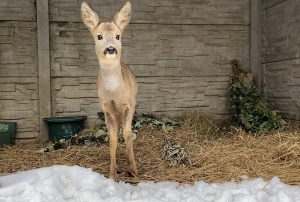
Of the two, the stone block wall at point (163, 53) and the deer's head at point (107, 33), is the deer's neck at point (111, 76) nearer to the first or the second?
the deer's head at point (107, 33)

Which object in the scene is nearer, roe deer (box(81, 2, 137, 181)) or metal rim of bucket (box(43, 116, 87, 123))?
roe deer (box(81, 2, 137, 181))

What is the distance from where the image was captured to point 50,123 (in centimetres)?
563

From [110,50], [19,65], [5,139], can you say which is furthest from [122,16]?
[5,139]

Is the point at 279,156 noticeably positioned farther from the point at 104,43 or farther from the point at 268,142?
the point at 104,43

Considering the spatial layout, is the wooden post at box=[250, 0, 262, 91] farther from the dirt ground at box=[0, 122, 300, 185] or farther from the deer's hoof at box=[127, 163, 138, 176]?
the deer's hoof at box=[127, 163, 138, 176]

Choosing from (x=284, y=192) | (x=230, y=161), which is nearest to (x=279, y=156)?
(x=230, y=161)

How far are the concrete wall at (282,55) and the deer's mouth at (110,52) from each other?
3.69 m

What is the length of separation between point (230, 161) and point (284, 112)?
253 cm

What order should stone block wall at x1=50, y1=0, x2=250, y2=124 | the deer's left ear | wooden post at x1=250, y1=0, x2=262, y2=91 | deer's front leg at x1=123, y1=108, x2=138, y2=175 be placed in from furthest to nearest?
1. wooden post at x1=250, y1=0, x2=262, y2=91
2. stone block wall at x1=50, y1=0, x2=250, y2=124
3. deer's front leg at x1=123, y1=108, x2=138, y2=175
4. the deer's left ear

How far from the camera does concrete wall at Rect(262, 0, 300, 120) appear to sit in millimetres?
5523

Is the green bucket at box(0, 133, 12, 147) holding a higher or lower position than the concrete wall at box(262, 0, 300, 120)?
lower

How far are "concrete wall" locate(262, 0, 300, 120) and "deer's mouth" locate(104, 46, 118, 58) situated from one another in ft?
12.1

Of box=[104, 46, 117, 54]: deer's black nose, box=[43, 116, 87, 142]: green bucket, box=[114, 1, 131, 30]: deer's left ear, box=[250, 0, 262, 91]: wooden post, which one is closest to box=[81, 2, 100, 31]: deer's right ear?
box=[114, 1, 131, 30]: deer's left ear

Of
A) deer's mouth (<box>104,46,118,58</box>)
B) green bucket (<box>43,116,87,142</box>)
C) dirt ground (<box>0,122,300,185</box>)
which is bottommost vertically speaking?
dirt ground (<box>0,122,300,185</box>)
